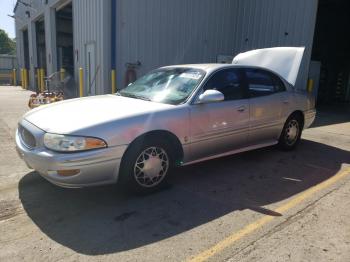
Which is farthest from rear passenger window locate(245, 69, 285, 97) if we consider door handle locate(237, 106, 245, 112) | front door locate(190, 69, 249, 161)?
door handle locate(237, 106, 245, 112)

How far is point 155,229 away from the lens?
10.6 feet

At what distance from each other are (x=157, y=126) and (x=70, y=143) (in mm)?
1009

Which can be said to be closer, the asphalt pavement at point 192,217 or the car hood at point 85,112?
the asphalt pavement at point 192,217

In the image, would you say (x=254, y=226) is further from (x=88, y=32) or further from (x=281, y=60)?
(x=88, y=32)

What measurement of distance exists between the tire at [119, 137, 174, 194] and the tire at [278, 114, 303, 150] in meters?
2.63

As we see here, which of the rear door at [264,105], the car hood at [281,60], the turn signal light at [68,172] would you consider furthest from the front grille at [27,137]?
the car hood at [281,60]

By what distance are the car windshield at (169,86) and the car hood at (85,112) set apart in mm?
192

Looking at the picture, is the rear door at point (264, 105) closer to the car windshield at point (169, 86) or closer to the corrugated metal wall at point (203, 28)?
the car windshield at point (169, 86)

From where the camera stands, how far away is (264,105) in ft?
17.2

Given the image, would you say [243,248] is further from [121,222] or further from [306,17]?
[306,17]

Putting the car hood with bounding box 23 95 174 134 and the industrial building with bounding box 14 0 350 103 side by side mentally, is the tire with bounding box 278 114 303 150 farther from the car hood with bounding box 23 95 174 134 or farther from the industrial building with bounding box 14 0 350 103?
the industrial building with bounding box 14 0 350 103

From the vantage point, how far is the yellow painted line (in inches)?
111

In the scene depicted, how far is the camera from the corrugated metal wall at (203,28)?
10844 mm

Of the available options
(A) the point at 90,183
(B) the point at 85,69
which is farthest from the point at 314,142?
(B) the point at 85,69
